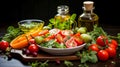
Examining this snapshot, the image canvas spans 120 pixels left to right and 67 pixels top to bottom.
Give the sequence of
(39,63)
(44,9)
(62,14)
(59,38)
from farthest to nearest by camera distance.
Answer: (44,9)
(62,14)
(59,38)
(39,63)

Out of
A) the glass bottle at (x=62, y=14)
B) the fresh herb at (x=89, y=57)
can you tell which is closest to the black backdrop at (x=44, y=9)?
the glass bottle at (x=62, y=14)

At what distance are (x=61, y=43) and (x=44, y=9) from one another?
1.04 m

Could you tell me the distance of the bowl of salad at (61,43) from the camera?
1.69 m

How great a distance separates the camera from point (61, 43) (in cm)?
172

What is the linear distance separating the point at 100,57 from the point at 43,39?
0.98 feet

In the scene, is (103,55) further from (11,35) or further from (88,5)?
(11,35)

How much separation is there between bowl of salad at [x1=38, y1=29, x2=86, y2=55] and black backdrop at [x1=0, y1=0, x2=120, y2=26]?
3.05 ft

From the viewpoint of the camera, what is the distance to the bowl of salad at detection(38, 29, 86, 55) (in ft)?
5.53

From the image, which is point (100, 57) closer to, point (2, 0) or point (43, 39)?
point (43, 39)

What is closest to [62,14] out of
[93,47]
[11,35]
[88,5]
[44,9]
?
[88,5]

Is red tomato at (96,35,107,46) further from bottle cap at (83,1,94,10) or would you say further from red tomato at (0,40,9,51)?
red tomato at (0,40,9,51)

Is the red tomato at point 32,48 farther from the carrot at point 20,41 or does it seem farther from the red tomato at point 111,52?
the red tomato at point 111,52

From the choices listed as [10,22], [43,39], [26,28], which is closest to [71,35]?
[43,39]

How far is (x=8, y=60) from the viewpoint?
5.65 ft
